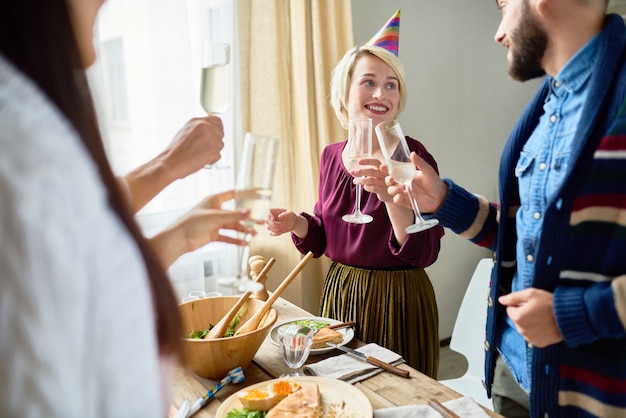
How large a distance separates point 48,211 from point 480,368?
232cm

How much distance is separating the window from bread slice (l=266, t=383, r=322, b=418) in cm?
125

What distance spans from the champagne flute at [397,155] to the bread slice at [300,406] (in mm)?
464

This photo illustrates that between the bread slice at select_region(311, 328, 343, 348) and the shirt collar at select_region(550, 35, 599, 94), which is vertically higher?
the shirt collar at select_region(550, 35, 599, 94)

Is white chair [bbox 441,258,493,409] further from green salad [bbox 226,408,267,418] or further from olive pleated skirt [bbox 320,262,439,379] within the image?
green salad [bbox 226,408,267,418]

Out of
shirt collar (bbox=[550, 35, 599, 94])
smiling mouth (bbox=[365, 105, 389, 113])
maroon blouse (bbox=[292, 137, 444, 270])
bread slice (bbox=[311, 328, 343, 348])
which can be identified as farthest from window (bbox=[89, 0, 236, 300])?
shirt collar (bbox=[550, 35, 599, 94])

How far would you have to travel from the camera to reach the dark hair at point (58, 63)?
0.42m

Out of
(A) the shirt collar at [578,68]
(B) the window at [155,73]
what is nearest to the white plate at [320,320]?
(B) the window at [155,73]

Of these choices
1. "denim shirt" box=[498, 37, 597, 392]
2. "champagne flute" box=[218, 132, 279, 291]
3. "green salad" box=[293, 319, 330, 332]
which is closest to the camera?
"champagne flute" box=[218, 132, 279, 291]

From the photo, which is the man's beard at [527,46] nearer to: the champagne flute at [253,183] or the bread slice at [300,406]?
the champagne flute at [253,183]

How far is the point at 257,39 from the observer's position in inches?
99.2

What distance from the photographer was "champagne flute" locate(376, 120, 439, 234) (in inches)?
51.5

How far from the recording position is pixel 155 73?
7.47ft

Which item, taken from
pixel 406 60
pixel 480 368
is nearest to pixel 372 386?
pixel 480 368

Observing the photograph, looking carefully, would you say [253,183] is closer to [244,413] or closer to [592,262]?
[244,413]
